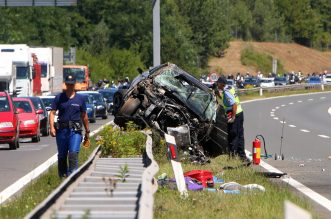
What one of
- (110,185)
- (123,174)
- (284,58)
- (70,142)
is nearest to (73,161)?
(70,142)

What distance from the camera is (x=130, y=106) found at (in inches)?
843

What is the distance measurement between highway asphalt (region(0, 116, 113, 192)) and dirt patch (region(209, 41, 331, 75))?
109 meters

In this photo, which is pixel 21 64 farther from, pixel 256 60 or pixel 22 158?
pixel 256 60

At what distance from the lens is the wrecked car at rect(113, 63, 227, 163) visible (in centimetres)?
2081

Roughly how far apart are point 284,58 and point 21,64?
372 feet

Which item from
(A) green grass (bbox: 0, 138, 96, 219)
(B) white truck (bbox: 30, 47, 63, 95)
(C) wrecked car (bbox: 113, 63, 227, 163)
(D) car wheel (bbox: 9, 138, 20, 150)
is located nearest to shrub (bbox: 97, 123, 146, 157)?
(A) green grass (bbox: 0, 138, 96, 219)

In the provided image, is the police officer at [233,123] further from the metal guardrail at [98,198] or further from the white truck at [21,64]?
the white truck at [21,64]

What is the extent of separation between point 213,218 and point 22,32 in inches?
3500

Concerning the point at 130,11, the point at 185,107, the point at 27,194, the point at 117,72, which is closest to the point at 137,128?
the point at 185,107

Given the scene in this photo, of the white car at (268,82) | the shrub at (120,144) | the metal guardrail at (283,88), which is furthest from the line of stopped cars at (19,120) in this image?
the white car at (268,82)

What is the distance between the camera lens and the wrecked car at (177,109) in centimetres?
2081

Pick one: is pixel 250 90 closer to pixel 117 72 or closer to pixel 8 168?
pixel 117 72

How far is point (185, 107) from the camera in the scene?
20.9m

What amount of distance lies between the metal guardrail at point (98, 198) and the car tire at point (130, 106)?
Answer: 1001 centimetres
